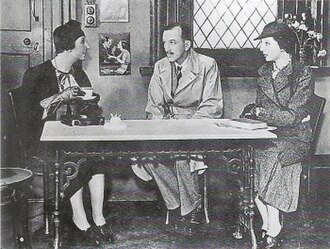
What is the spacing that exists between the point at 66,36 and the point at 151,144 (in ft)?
3.79

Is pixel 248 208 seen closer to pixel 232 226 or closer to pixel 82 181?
pixel 232 226

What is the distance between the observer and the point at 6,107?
177 inches

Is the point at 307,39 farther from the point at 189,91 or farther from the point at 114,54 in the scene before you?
the point at 114,54

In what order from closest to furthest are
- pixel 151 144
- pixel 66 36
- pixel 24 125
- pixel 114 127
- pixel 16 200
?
pixel 16 200, pixel 151 144, pixel 114 127, pixel 24 125, pixel 66 36

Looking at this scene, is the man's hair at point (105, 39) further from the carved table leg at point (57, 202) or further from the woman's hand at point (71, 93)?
the carved table leg at point (57, 202)

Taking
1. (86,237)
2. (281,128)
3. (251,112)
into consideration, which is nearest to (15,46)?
(86,237)

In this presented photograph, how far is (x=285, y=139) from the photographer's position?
3615mm

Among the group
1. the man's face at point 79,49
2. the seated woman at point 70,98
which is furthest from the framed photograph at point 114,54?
the man's face at point 79,49

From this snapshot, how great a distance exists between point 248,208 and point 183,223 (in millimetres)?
759

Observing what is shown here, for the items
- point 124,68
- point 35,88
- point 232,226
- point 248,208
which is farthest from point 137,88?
point 248,208

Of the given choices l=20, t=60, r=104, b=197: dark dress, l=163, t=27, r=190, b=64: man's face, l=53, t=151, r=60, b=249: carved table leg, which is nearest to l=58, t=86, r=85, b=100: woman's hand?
l=20, t=60, r=104, b=197: dark dress

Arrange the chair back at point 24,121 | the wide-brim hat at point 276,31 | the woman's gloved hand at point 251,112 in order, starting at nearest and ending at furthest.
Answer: the wide-brim hat at point 276,31
the woman's gloved hand at point 251,112
the chair back at point 24,121

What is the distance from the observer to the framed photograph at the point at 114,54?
14.9 feet

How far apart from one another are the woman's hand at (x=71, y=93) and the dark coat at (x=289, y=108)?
→ 1081mm
